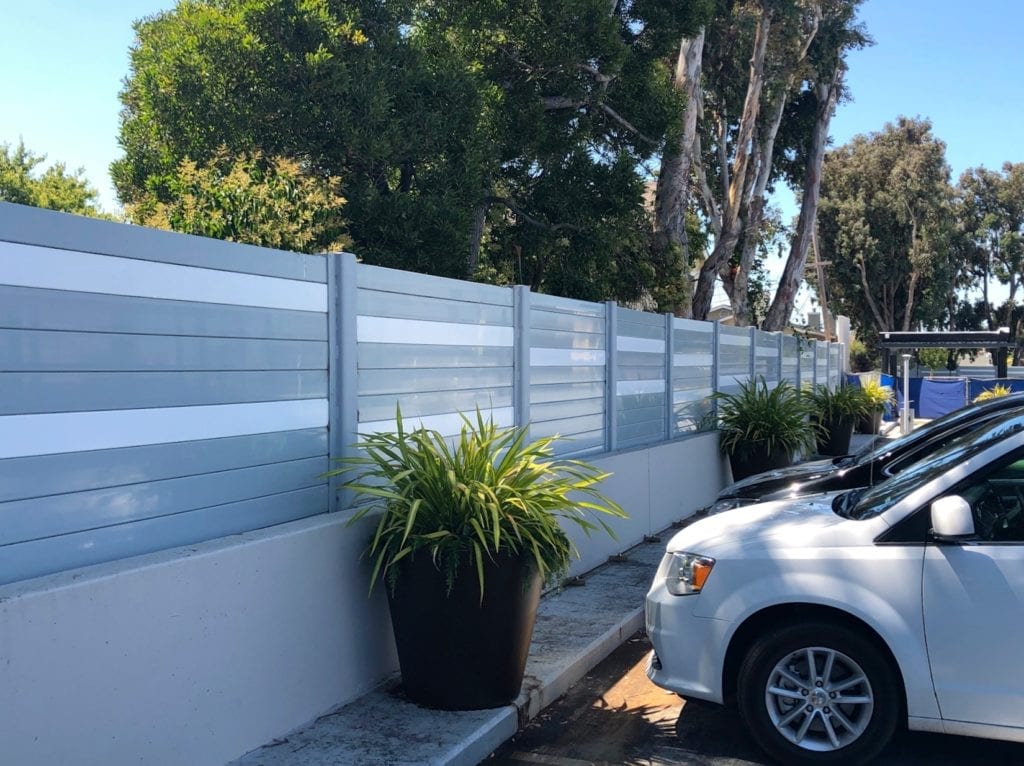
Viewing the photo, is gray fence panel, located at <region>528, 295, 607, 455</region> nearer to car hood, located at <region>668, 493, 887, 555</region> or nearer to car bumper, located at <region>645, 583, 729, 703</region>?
car hood, located at <region>668, 493, 887, 555</region>

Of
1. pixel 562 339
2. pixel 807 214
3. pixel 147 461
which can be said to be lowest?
pixel 147 461

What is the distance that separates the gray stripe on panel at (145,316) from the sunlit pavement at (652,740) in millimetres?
2371

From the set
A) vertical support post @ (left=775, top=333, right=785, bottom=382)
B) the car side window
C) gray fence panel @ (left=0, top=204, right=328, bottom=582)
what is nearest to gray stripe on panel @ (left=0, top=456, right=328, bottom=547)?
gray fence panel @ (left=0, top=204, right=328, bottom=582)

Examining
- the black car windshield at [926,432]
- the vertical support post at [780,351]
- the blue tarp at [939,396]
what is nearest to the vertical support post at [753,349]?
the vertical support post at [780,351]

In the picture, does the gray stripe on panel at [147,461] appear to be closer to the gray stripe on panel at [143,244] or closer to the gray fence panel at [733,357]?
the gray stripe on panel at [143,244]

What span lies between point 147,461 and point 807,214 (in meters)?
23.3

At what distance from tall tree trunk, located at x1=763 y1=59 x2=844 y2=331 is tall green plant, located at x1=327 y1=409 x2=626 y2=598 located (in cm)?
2063

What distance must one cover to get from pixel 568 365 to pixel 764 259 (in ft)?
71.4

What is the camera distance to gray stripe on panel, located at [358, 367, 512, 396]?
558 cm

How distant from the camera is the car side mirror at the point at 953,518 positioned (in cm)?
407

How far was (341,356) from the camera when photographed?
5273mm

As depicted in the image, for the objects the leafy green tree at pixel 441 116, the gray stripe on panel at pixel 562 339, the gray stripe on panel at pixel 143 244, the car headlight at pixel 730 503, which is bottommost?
the car headlight at pixel 730 503

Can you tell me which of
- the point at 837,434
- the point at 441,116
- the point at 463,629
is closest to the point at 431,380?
the point at 463,629

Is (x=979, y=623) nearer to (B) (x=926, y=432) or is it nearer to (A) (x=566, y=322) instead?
(B) (x=926, y=432)
